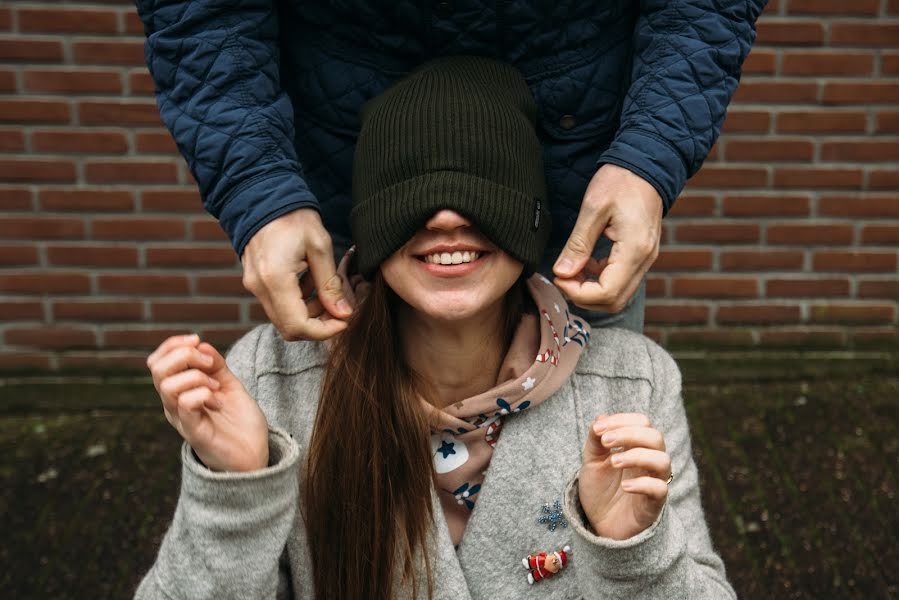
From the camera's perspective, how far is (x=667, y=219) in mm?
3207

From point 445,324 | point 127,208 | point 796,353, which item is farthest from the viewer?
point 796,353

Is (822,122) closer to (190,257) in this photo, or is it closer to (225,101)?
(190,257)

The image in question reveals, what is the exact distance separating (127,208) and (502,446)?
189cm

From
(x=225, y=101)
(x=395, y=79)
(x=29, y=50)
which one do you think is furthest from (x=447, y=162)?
(x=29, y=50)

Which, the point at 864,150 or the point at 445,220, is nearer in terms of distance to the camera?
the point at 445,220

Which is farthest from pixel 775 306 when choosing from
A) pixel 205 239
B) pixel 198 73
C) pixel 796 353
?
pixel 198 73

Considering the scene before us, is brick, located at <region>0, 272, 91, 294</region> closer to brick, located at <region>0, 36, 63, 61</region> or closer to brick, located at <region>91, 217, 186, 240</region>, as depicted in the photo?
brick, located at <region>91, 217, 186, 240</region>

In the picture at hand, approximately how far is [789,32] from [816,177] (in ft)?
1.55

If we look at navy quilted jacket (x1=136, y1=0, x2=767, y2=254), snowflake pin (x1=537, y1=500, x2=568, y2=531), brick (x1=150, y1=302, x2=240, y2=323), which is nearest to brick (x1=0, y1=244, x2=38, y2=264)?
brick (x1=150, y1=302, x2=240, y2=323)

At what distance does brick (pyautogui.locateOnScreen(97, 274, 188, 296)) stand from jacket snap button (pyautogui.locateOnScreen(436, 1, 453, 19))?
1.89 m

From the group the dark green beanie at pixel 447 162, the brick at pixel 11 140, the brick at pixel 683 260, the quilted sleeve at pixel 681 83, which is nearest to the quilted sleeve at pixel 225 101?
the dark green beanie at pixel 447 162

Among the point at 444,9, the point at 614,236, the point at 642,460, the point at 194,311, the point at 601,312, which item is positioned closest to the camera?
the point at 642,460

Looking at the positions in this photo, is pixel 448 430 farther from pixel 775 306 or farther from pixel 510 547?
pixel 775 306

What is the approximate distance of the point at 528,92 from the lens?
5.25 feet
